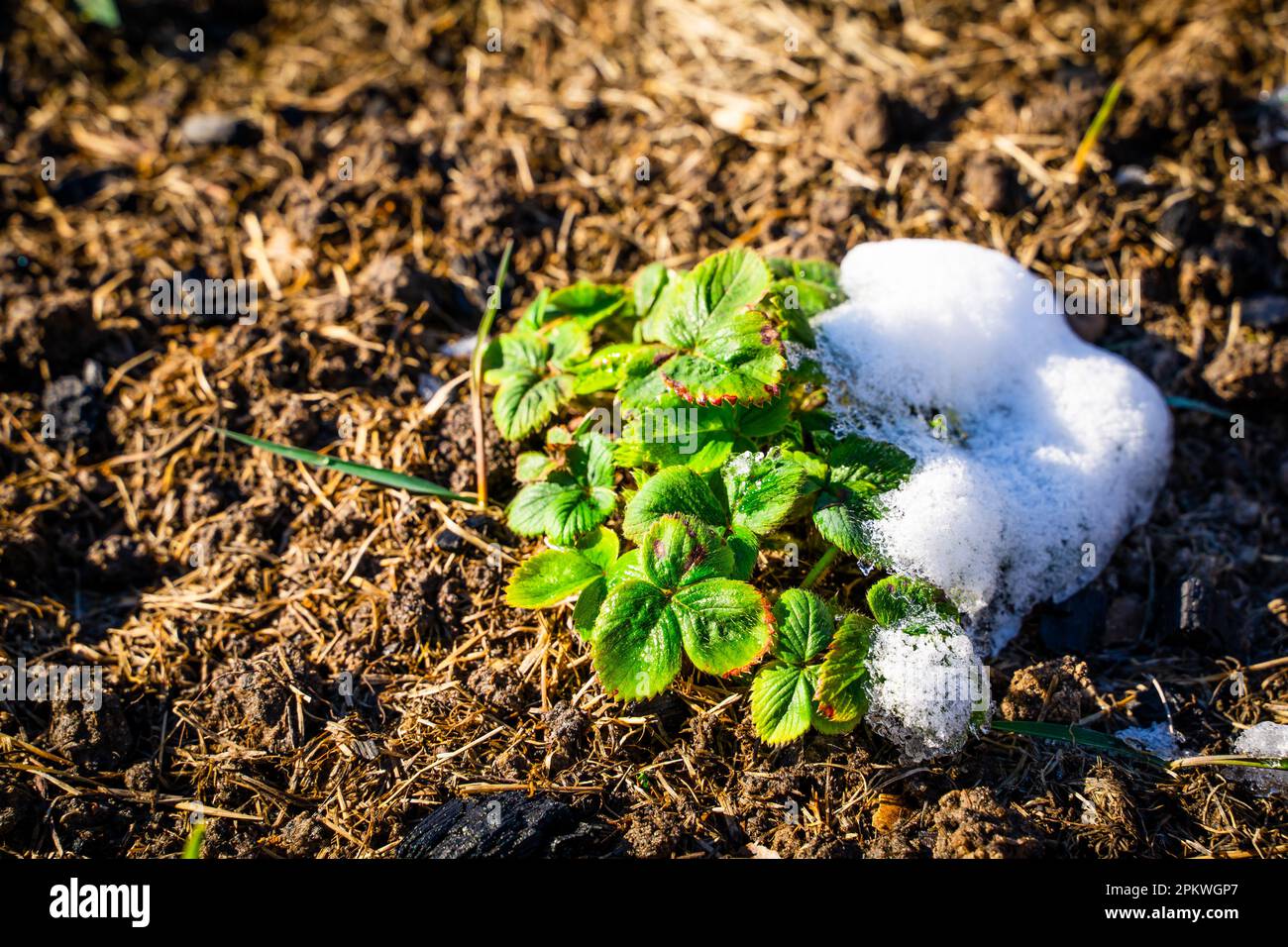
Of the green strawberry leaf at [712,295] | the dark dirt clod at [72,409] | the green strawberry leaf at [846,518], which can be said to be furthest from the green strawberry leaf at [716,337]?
the dark dirt clod at [72,409]

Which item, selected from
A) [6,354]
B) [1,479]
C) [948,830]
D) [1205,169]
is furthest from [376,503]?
[1205,169]

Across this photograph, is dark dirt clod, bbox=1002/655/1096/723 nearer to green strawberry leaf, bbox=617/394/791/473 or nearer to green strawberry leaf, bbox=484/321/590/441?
Result: green strawberry leaf, bbox=617/394/791/473

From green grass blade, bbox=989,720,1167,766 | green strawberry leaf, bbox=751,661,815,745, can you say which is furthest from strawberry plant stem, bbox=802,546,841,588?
green grass blade, bbox=989,720,1167,766

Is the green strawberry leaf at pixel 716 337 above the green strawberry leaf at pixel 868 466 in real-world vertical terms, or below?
above

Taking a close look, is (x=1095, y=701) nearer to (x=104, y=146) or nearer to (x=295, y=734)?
(x=295, y=734)

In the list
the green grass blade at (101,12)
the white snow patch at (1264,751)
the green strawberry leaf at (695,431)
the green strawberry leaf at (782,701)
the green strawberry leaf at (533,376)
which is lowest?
the white snow patch at (1264,751)

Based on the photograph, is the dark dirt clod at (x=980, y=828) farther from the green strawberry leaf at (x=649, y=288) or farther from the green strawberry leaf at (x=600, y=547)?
the green strawberry leaf at (x=649, y=288)
